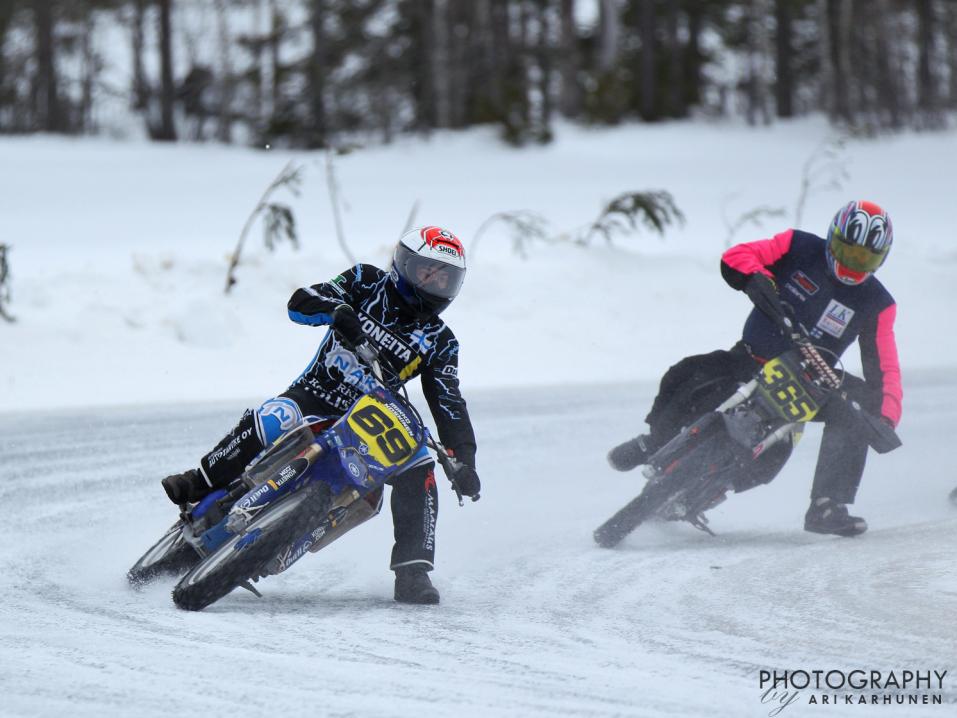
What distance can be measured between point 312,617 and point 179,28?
2897cm

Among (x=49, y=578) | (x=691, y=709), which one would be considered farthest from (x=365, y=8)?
(x=691, y=709)

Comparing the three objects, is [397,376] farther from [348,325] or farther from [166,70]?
[166,70]

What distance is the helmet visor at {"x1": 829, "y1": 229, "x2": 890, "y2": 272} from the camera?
312 inches

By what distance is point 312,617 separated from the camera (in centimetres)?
575

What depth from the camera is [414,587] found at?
6262 millimetres

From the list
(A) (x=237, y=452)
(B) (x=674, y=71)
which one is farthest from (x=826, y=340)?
(B) (x=674, y=71)

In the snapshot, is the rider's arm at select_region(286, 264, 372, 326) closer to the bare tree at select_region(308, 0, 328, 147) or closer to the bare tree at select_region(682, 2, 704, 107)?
the bare tree at select_region(308, 0, 328, 147)

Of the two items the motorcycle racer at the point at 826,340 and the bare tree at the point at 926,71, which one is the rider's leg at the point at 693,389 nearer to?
the motorcycle racer at the point at 826,340

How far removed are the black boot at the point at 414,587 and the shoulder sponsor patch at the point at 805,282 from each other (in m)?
3.23

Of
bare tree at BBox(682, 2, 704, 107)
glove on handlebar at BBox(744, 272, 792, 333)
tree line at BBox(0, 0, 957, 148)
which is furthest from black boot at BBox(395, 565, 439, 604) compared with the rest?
bare tree at BBox(682, 2, 704, 107)

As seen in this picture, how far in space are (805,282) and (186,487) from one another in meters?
4.02

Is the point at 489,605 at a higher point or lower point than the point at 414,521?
lower

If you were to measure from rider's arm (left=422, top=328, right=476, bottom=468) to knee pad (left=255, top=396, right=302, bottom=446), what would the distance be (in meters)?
0.64

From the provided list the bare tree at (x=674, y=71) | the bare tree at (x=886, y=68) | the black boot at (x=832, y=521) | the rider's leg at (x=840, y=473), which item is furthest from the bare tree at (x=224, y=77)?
the black boot at (x=832, y=521)
